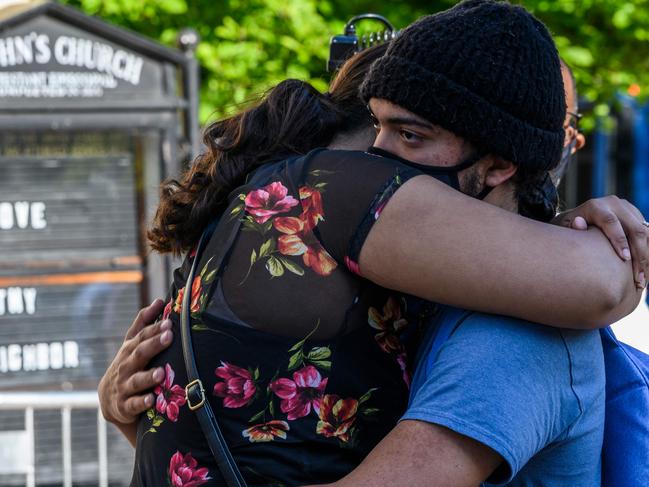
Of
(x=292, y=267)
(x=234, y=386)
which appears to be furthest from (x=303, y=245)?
(x=234, y=386)

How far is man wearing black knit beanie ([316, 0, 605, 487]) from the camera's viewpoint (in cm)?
138

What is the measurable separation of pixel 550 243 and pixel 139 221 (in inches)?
186

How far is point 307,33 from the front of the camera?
591 cm

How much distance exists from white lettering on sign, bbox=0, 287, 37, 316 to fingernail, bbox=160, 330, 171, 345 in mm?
4261

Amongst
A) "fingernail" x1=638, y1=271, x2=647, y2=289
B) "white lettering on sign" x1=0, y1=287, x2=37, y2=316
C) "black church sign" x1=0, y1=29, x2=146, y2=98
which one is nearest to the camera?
"fingernail" x1=638, y1=271, x2=647, y2=289

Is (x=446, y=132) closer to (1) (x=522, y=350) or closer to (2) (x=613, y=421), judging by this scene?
(1) (x=522, y=350)

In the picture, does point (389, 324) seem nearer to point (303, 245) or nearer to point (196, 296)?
point (303, 245)

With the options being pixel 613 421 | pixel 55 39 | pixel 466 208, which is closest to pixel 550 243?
pixel 466 208

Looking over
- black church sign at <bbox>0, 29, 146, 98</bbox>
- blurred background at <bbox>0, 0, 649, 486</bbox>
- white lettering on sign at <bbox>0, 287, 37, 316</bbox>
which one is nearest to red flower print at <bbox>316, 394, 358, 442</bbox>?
blurred background at <bbox>0, 0, 649, 486</bbox>

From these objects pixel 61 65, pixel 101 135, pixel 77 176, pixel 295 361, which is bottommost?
pixel 77 176

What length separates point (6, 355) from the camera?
5.68 m

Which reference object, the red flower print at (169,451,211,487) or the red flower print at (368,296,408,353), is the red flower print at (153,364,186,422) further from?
the red flower print at (368,296,408,353)

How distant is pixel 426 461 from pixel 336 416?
0.19m

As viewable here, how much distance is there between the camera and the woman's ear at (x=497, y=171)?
1592 mm
